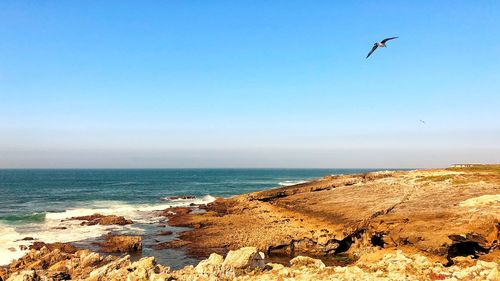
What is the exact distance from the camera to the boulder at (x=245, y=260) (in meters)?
21.5

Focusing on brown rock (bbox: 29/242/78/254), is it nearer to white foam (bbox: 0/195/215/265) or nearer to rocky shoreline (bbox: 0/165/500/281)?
rocky shoreline (bbox: 0/165/500/281)

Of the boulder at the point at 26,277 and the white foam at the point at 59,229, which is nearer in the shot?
the boulder at the point at 26,277

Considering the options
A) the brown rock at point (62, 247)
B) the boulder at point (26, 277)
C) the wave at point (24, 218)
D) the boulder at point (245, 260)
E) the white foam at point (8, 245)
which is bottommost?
the wave at point (24, 218)

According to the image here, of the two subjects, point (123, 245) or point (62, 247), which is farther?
point (123, 245)

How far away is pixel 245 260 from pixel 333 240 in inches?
562

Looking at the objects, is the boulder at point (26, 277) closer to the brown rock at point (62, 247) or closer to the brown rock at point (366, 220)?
the brown rock at point (62, 247)

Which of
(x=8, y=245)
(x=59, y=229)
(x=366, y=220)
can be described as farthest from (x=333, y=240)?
(x=59, y=229)

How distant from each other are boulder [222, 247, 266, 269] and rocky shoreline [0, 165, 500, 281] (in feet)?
0.19

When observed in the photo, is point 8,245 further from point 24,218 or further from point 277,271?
point 277,271

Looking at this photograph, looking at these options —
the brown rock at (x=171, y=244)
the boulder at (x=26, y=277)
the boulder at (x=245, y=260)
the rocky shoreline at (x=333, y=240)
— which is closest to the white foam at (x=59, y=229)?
the rocky shoreline at (x=333, y=240)

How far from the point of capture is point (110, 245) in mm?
37250

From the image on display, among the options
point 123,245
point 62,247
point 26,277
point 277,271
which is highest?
point 277,271

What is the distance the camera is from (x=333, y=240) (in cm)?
3369

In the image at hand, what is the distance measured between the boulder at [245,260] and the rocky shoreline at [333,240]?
0.19 feet
